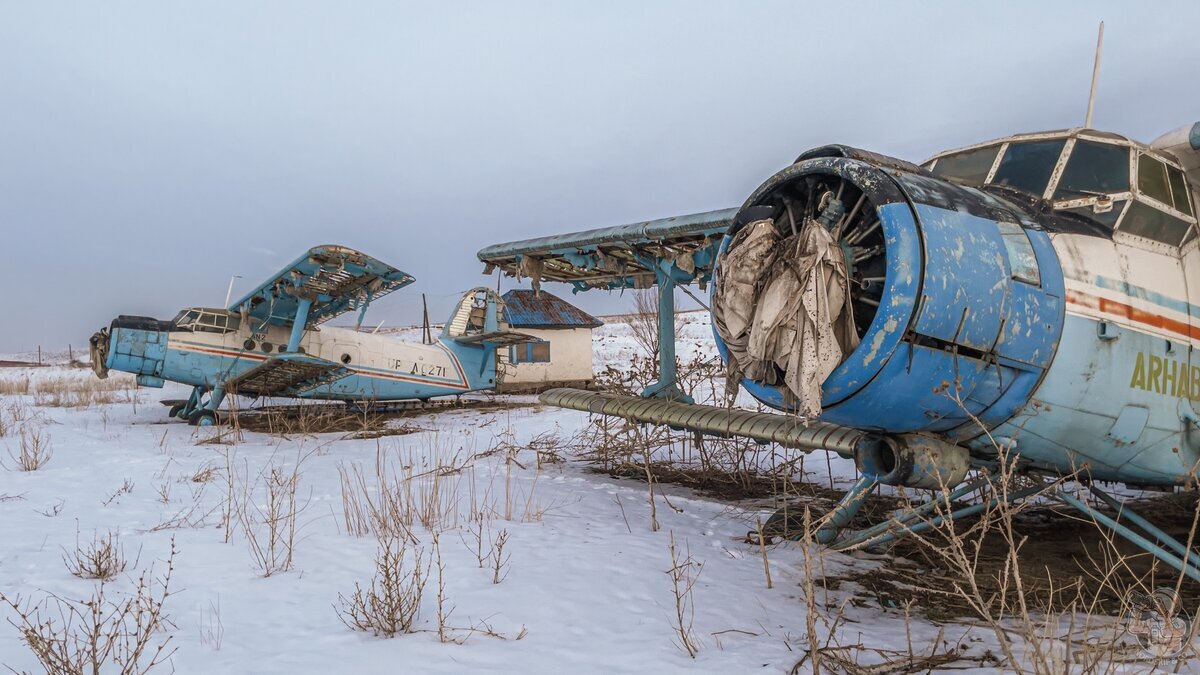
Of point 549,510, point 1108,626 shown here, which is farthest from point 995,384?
point 549,510

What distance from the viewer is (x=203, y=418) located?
1156 cm

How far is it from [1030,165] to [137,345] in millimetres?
13807

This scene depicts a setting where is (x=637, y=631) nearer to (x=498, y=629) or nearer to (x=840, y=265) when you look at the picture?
(x=498, y=629)

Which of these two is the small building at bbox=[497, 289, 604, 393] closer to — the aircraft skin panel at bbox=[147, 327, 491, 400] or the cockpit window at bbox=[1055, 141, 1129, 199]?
the aircraft skin panel at bbox=[147, 327, 491, 400]

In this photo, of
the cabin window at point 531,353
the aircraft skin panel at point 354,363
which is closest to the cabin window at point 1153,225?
the aircraft skin panel at point 354,363

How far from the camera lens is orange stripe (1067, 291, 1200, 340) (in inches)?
113

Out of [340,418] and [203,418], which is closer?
[203,418]

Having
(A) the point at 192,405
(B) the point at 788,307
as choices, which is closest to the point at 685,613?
(B) the point at 788,307

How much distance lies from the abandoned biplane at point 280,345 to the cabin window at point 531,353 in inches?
331

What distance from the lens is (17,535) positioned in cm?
423

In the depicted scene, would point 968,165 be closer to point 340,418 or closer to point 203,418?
point 340,418

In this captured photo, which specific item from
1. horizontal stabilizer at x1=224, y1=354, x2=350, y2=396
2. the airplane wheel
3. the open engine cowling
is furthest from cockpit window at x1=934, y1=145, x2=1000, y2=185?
the airplane wheel

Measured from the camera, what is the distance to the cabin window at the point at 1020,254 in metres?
2.68

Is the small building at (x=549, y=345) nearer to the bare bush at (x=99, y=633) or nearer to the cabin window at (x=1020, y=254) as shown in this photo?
the bare bush at (x=99, y=633)
